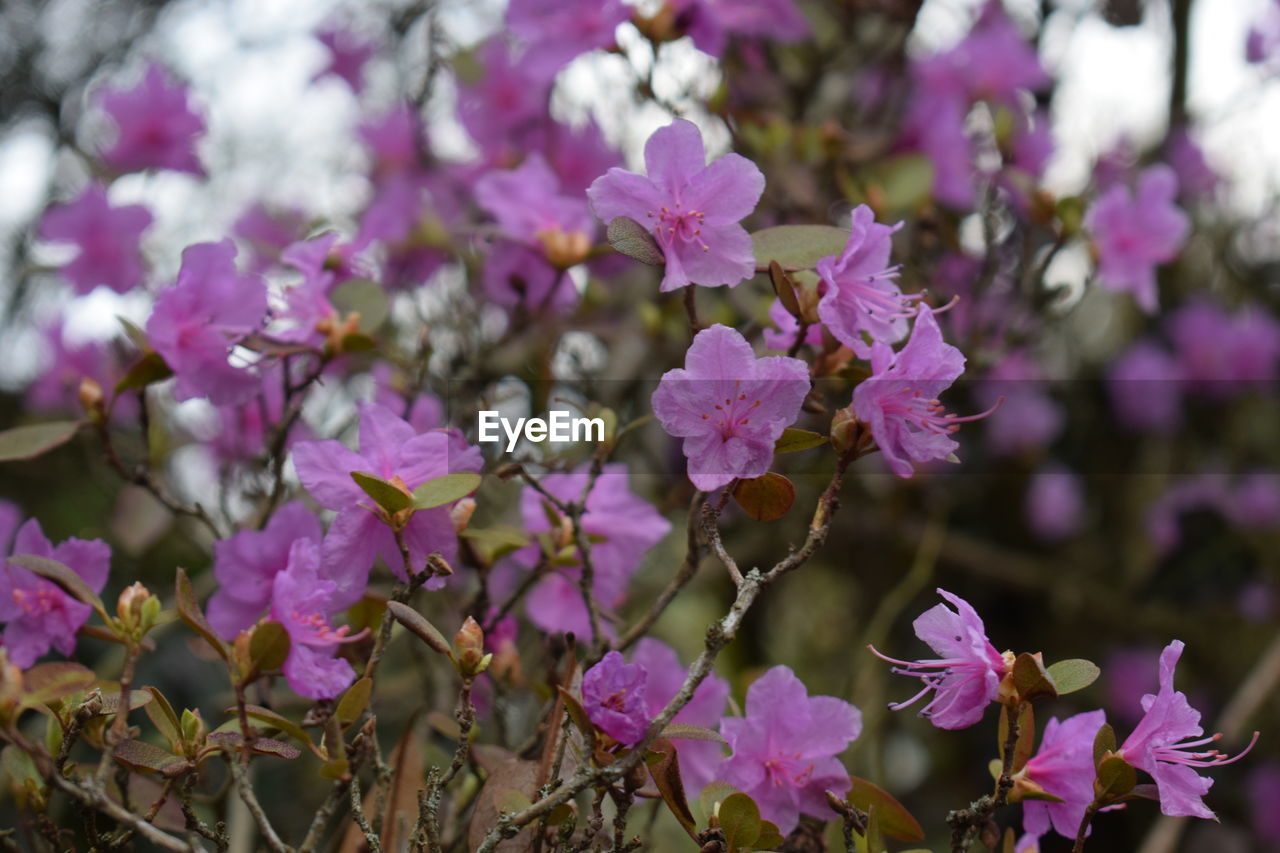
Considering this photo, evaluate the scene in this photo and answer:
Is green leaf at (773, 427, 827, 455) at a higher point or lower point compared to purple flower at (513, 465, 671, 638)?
higher

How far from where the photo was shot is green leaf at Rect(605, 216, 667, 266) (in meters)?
0.76

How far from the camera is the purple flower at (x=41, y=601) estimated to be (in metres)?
0.83

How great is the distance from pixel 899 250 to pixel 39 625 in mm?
1079

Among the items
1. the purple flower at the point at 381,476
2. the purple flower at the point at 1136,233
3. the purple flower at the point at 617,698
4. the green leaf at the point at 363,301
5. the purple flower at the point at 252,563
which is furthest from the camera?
the purple flower at the point at 1136,233

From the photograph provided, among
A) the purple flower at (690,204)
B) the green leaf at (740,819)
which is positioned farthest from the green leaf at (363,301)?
the green leaf at (740,819)

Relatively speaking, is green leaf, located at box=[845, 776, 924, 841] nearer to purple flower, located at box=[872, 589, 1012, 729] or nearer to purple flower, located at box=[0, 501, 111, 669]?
purple flower, located at box=[872, 589, 1012, 729]

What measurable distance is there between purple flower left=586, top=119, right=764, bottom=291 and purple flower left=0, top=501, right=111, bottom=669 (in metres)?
0.51

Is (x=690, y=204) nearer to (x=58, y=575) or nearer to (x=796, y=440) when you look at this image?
(x=796, y=440)

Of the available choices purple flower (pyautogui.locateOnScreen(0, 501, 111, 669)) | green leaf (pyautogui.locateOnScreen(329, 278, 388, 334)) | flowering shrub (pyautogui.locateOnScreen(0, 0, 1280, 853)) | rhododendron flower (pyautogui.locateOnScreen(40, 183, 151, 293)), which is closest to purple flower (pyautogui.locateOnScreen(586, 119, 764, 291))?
flowering shrub (pyautogui.locateOnScreen(0, 0, 1280, 853))

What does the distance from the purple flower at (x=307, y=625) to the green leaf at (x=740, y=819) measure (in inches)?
11.7

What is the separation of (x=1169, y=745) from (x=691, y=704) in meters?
0.38

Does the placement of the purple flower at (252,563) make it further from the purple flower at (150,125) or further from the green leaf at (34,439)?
the purple flower at (150,125)

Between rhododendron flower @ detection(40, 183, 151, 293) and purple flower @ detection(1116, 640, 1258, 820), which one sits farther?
rhododendron flower @ detection(40, 183, 151, 293)

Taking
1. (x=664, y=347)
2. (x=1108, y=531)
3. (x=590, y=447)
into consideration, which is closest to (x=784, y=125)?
(x=664, y=347)
